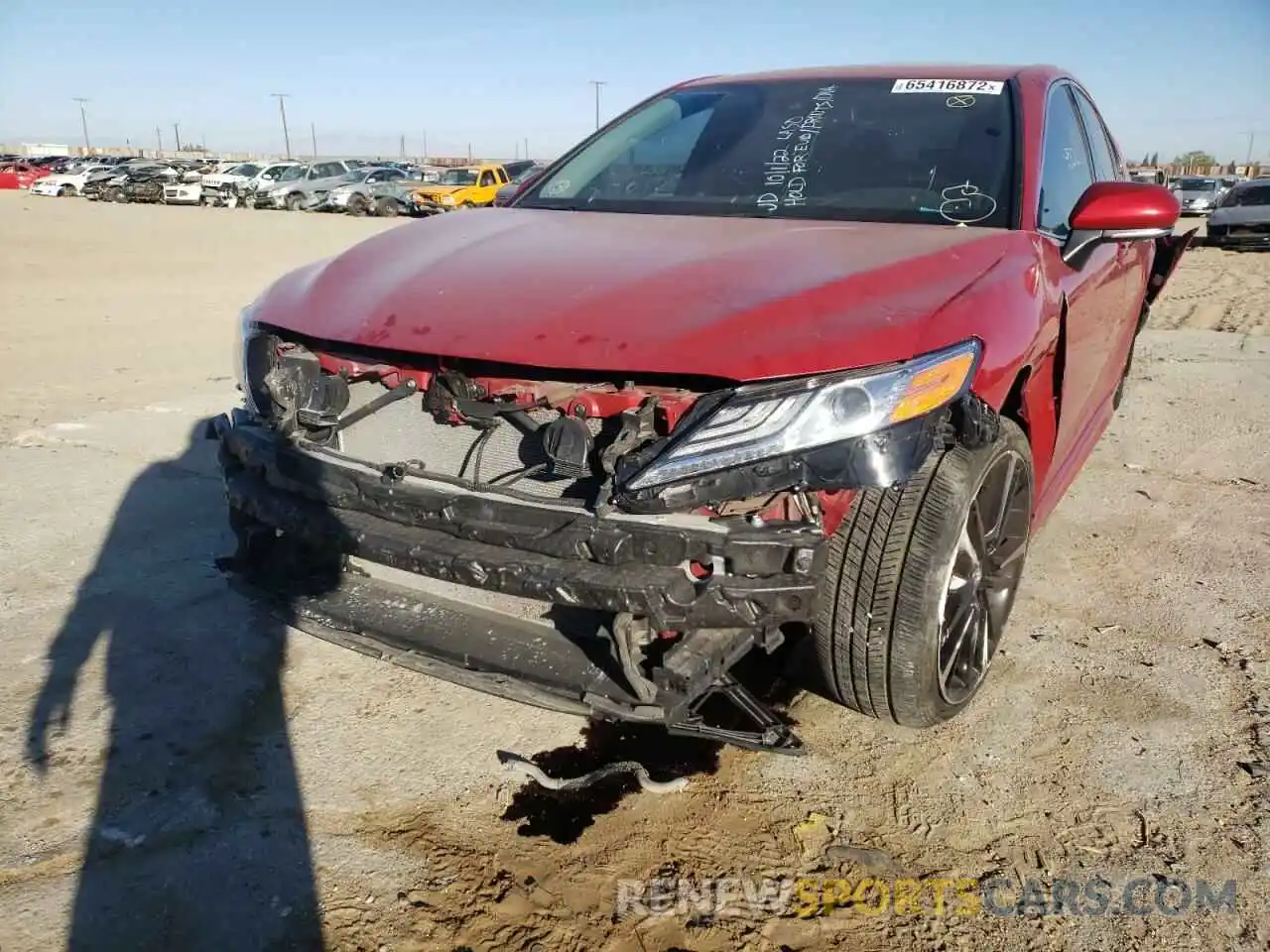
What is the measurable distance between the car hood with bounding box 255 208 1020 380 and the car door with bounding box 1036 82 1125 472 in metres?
0.40

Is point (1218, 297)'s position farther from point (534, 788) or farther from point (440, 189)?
point (440, 189)

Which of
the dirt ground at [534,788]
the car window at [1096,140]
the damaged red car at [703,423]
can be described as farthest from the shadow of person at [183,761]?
the car window at [1096,140]

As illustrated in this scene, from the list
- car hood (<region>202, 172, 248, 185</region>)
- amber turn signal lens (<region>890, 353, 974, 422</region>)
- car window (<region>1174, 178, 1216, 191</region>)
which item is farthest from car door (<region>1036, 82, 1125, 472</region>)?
car hood (<region>202, 172, 248, 185</region>)

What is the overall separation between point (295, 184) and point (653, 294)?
110 ft

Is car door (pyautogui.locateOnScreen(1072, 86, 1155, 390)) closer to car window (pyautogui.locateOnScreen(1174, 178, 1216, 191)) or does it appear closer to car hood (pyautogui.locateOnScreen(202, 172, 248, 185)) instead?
car window (pyautogui.locateOnScreen(1174, 178, 1216, 191))

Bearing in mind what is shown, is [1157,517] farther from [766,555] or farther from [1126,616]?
[766,555]

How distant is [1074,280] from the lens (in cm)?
308

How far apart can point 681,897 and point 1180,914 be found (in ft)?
3.50

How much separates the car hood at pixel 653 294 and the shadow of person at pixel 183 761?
1.13 metres

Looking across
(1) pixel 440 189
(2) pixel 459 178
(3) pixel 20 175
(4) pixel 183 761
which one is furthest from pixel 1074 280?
(3) pixel 20 175

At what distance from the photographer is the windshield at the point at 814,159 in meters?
3.10

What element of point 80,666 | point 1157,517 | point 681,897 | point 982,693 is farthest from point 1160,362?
point 80,666

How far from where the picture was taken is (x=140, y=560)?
152 inches

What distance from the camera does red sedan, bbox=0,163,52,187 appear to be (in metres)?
42.7
